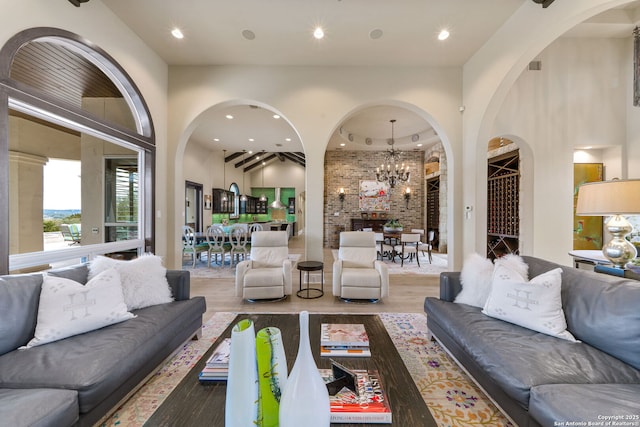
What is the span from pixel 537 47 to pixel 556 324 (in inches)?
127

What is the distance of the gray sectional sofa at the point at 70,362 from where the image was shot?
1.16 metres

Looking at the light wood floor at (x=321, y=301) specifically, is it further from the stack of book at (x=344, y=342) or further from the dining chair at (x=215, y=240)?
the stack of book at (x=344, y=342)

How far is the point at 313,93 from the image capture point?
447 centimetres

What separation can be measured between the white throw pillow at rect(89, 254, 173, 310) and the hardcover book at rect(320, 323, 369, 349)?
61.3 inches

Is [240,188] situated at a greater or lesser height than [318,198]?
greater

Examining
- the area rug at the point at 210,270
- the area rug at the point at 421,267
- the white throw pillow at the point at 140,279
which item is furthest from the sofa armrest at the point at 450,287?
the area rug at the point at 210,270

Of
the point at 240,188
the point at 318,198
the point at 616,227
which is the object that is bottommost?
the point at 616,227

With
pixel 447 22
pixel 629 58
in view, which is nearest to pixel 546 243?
pixel 629 58

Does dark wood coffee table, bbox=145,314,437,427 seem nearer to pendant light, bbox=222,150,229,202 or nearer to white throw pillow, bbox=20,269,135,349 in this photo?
white throw pillow, bbox=20,269,135,349

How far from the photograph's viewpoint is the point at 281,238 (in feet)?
13.3

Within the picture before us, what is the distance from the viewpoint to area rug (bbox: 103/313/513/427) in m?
1.58

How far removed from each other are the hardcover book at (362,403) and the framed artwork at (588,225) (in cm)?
551

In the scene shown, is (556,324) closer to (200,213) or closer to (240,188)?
(200,213)

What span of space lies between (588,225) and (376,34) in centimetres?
500
